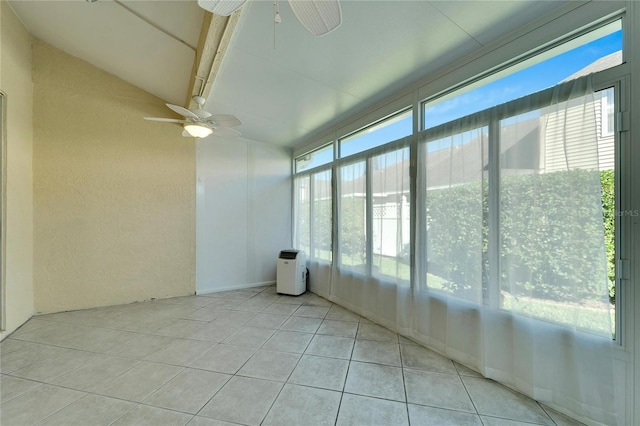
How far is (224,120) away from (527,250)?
3111 millimetres

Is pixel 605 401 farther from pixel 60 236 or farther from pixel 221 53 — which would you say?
pixel 60 236

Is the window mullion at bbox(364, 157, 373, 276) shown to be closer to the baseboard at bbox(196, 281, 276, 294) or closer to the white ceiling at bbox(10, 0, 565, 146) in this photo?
the white ceiling at bbox(10, 0, 565, 146)

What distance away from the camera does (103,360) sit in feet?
7.48

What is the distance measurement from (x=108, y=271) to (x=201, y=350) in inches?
98.1

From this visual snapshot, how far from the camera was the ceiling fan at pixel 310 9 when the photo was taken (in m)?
1.12

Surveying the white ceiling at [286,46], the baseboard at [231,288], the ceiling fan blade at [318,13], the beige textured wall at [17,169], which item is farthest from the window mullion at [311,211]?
the beige textured wall at [17,169]

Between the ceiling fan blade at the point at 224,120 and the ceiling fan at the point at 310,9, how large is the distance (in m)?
1.43

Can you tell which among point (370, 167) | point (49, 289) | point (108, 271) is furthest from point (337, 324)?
point (49, 289)

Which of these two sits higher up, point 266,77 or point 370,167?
point 266,77

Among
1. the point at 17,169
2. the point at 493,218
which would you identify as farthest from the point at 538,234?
the point at 17,169

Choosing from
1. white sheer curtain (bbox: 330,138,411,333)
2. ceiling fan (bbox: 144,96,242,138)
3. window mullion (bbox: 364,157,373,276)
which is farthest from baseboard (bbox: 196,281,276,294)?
ceiling fan (bbox: 144,96,242,138)

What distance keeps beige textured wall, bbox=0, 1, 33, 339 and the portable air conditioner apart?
11.1 ft

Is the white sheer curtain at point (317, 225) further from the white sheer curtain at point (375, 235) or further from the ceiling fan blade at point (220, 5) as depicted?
the ceiling fan blade at point (220, 5)

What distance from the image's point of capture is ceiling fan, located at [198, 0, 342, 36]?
1119 mm
